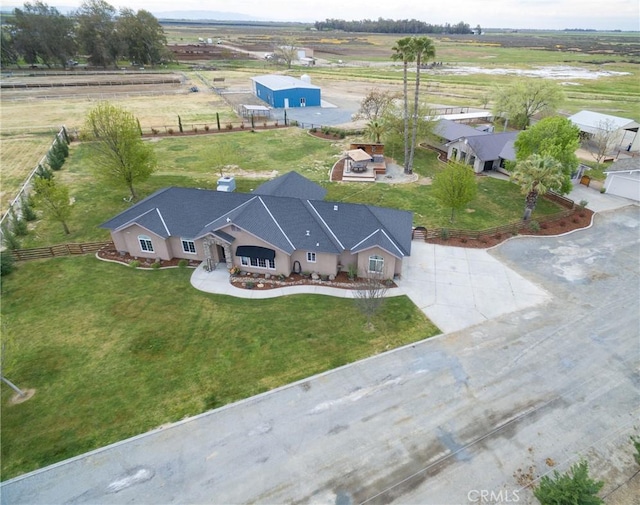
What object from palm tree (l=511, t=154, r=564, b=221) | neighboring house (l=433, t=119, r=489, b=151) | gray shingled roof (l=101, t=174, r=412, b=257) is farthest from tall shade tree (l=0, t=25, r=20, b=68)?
palm tree (l=511, t=154, r=564, b=221)

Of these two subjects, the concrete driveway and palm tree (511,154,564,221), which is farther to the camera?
palm tree (511,154,564,221)

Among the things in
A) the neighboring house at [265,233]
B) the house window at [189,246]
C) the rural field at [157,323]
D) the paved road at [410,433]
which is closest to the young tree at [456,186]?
the rural field at [157,323]

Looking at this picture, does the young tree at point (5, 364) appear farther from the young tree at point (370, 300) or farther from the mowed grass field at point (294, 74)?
the mowed grass field at point (294, 74)

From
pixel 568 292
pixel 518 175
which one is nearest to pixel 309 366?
pixel 568 292

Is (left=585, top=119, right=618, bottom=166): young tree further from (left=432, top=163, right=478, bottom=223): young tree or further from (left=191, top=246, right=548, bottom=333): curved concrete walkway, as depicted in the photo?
(left=191, top=246, right=548, bottom=333): curved concrete walkway

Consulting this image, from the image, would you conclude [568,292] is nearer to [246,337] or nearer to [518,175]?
[518,175]
